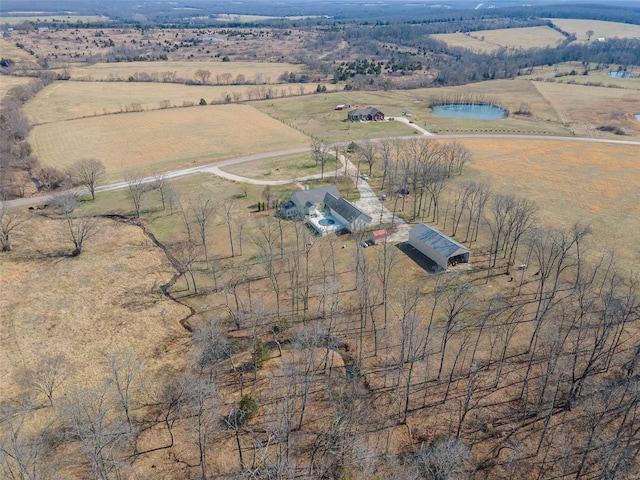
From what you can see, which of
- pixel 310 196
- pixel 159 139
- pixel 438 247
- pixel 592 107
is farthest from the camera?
pixel 592 107

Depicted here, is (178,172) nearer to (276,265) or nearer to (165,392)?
A: (276,265)

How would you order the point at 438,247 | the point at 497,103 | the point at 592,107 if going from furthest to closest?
the point at 497,103 → the point at 592,107 → the point at 438,247

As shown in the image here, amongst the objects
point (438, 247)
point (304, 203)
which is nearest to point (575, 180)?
point (438, 247)

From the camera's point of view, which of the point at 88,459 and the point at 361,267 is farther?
the point at 361,267

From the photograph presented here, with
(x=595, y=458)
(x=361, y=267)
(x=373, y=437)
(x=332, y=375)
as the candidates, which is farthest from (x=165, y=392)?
(x=595, y=458)

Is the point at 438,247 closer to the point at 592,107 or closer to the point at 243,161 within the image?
the point at 243,161

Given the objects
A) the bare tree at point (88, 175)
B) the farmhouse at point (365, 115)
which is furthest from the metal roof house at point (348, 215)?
the farmhouse at point (365, 115)

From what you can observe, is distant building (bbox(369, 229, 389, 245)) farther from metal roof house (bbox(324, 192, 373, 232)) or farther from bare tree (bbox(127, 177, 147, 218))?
bare tree (bbox(127, 177, 147, 218))

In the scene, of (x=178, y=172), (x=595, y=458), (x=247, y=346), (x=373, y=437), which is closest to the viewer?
(x=595, y=458)
